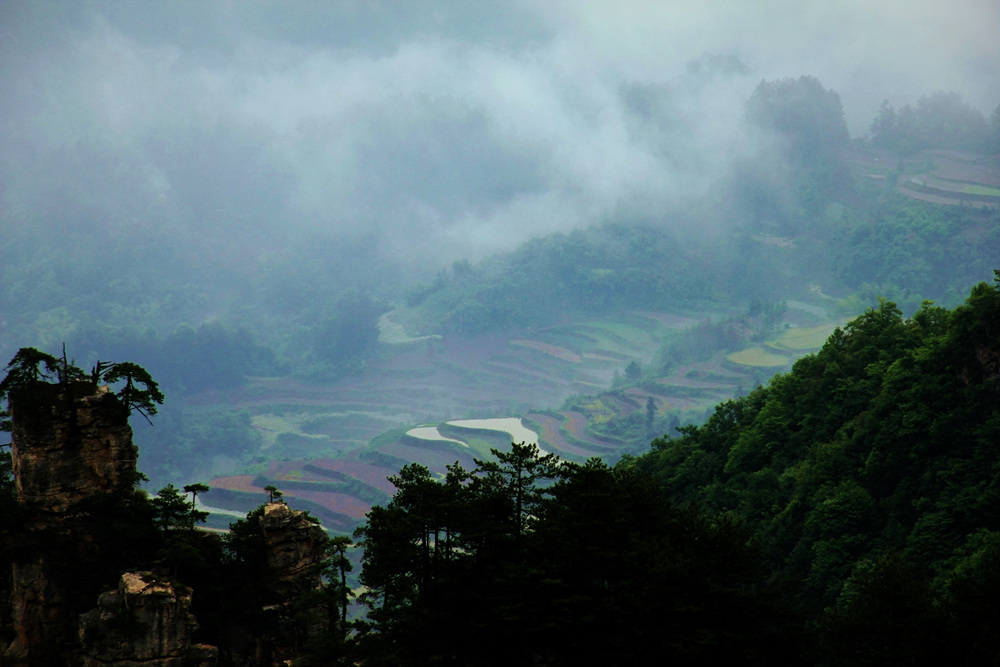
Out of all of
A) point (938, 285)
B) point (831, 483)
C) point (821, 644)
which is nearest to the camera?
point (821, 644)

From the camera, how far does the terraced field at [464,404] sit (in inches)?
4409

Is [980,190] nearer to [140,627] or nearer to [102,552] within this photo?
[102,552]

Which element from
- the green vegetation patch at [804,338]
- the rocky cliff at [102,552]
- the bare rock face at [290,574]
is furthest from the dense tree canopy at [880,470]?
the green vegetation patch at [804,338]

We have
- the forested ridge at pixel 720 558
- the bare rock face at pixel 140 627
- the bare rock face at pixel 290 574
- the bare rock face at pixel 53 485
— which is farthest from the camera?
the bare rock face at pixel 290 574

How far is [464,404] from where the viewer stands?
16962cm

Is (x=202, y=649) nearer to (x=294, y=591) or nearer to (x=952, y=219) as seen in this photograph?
(x=294, y=591)

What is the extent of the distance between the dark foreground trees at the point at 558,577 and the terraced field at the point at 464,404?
2521 inches

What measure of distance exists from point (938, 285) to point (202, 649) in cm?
18043

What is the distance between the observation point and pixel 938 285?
605 ft

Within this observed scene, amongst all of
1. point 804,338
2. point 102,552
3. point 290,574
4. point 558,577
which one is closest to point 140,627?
point 102,552

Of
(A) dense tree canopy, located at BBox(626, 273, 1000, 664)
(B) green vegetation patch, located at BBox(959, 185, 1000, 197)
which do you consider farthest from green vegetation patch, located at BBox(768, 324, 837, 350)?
(A) dense tree canopy, located at BBox(626, 273, 1000, 664)

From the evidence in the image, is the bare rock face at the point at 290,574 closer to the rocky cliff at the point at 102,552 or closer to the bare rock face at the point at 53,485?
the rocky cliff at the point at 102,552

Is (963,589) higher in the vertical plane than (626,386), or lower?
lower

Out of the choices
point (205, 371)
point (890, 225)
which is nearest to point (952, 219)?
point (890, 225)
